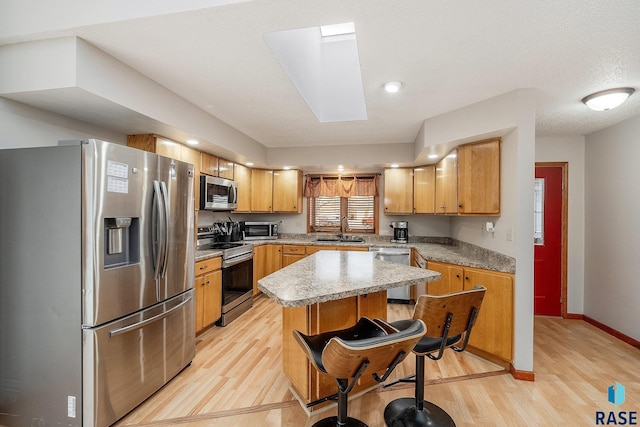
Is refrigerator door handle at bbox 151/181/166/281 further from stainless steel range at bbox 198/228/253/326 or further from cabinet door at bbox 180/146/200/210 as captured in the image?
stainless steel range at bbox 198/228/253/326

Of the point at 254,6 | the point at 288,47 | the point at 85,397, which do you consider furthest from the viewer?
the point at 288,47

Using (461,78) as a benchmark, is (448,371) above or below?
below

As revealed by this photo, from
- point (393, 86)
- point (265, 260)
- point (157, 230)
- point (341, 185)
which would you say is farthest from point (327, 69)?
point (265, 260)

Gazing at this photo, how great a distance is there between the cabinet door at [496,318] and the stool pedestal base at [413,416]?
1001 mm

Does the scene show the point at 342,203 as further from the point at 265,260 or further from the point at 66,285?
Result: the point at 66,285

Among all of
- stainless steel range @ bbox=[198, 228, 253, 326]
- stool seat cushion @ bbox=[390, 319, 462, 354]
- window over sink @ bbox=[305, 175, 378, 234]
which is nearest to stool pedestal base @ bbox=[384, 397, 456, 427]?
stool seat cushion @ bbox=[390, 319, 462, 354]

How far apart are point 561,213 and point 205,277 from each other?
4543 mm

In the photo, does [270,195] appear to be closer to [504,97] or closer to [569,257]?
[504,97]

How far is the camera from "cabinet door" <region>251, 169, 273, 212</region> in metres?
5.10

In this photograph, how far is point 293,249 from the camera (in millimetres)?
4922

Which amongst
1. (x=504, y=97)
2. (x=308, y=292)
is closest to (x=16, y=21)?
(x=308, y=292)

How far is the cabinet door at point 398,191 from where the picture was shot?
4.84m

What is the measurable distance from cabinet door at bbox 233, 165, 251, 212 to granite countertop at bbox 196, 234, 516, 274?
612 mm

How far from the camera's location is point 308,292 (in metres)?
1.65
